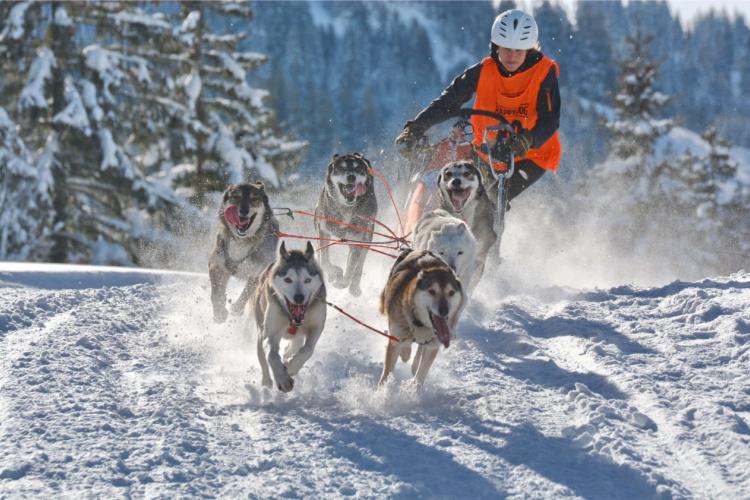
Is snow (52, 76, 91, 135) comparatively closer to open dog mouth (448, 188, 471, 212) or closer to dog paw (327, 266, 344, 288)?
dog paw (327, 266, 344, 288)

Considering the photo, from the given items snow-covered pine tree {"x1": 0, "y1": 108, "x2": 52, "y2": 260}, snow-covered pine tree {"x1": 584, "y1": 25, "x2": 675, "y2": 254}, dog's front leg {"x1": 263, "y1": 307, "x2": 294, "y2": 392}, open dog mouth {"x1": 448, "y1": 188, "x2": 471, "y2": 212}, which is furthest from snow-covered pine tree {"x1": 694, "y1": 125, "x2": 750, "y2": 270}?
dog's front leg {"x1": 263, "y1": 307, "x2": 294, "y2": 392}

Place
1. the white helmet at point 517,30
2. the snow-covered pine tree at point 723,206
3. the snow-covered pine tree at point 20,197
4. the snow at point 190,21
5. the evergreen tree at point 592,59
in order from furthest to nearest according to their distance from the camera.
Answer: the evergreen tree at point 592,59, the snow-covered pine tree at point 723,206, the snow at point 190,21, the snow-covered pine tree at point 20,197, the white helmet at point 517,30

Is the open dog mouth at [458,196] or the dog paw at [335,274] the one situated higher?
the open dog mouth at [458,196]

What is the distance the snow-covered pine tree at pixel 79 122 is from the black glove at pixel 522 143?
10.1m

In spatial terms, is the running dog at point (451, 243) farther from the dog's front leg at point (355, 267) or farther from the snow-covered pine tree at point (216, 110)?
the snow-covered pine tree at point (216, 110)

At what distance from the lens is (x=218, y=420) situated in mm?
3711

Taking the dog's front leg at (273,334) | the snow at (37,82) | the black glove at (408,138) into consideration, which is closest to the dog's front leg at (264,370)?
the dog's front leg at (273,334)

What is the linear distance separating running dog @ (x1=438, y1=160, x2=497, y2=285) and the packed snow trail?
565mm

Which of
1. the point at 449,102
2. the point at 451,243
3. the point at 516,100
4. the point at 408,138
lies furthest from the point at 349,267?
the point at 451,243

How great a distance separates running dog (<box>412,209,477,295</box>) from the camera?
4.83 m

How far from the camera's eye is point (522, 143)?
613cm

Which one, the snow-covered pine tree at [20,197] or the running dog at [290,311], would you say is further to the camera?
the snow-covered pine tree at [20,197]

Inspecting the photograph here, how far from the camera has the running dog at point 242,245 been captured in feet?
18.5

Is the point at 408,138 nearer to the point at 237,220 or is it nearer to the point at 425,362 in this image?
the point at 237,220
